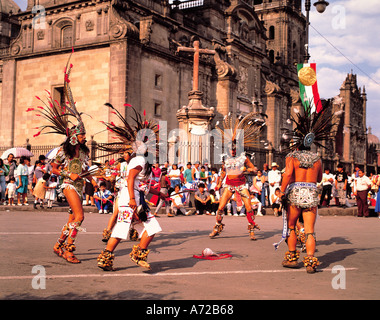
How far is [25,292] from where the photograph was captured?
5.41 meters

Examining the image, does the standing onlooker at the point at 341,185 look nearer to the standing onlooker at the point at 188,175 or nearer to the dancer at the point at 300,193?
the standing onlooker at the point at 188,175

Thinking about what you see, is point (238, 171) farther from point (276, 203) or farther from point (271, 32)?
point (271, 32)

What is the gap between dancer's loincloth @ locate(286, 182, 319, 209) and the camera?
7.43 metres

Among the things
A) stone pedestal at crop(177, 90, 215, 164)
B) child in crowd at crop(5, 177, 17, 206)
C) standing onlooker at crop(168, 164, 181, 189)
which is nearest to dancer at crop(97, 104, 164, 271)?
standing onlooker at crop(168, 164, 181, 189)

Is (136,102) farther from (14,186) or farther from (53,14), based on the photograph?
(14,186)

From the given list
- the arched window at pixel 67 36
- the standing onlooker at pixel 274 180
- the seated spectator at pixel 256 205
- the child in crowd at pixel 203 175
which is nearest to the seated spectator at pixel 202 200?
the seated spectator at pixel 256 205

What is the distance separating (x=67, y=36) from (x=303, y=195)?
24.7m

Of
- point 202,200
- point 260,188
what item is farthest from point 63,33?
point 260,188

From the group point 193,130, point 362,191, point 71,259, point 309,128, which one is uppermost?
point 193,130

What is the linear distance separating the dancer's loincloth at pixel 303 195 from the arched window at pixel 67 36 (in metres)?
23.9

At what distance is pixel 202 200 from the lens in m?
18.0

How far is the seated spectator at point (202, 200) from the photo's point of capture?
17969 millimetres
